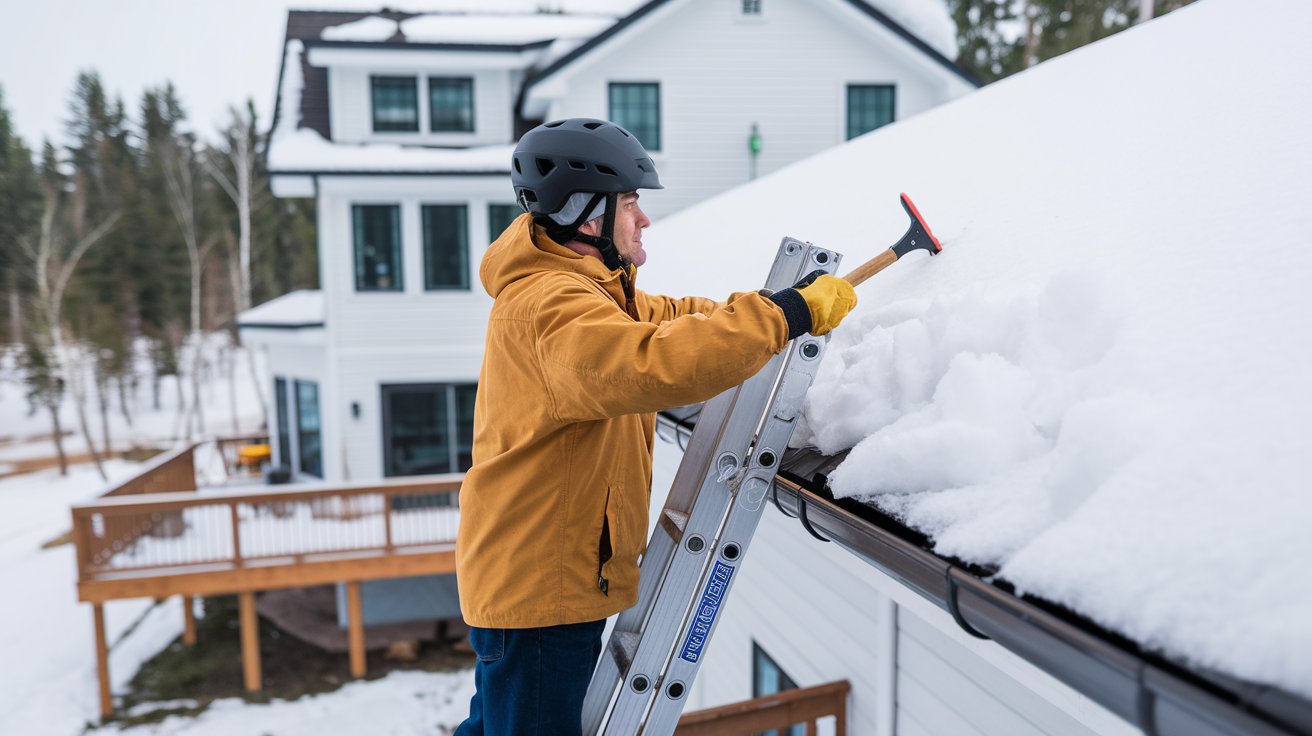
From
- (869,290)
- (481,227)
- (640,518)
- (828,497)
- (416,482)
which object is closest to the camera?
(828,497)

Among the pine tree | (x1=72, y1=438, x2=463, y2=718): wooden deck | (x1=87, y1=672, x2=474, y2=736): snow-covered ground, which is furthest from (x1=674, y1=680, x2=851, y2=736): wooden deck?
the pine tree

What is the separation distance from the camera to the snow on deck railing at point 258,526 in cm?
874

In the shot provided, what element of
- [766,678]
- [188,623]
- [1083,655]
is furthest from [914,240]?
[188,623]

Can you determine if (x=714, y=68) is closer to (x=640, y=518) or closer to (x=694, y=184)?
(x=694, y=184)

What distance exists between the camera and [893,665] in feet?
10.4

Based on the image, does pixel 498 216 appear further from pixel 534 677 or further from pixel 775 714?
pixel 534 677

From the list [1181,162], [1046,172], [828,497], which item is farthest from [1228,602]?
[1046,172]

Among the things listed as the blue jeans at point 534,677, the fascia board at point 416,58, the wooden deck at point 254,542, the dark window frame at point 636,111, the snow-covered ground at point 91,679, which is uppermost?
the fascia board at point 416,58

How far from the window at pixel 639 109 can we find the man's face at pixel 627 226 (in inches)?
396

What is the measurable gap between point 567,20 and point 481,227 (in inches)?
196

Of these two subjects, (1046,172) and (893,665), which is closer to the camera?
(1046,172)

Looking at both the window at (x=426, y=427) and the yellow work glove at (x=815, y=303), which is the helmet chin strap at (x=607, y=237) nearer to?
the yellow work glove at (x=815, y=303)

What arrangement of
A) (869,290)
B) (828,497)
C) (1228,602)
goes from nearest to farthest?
(1228,602)
(828,497)
(869,290)

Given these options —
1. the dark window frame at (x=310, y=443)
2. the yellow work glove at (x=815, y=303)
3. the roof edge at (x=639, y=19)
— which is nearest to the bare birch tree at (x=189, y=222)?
the dark window frame at (x=310, y=443)
